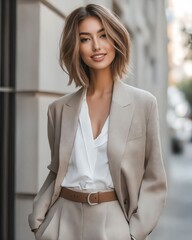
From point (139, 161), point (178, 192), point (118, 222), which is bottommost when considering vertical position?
point (178, 192)

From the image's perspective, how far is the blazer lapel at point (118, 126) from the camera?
3.01 metres

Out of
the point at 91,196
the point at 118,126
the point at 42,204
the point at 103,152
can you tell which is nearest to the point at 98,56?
the point at 118,126

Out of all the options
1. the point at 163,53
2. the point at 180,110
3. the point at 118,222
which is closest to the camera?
the point at 118,222

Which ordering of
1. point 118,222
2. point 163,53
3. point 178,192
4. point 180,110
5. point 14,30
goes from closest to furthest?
point 118,222 → point 14,30 → point 178,192 → point 163,53 → point 180,110

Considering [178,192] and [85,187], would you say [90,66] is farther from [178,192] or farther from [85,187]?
[178,192]

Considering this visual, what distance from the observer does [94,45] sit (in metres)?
3.12

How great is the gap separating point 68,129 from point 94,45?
44cm

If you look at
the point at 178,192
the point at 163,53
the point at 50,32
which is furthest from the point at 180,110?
the point at 50,32

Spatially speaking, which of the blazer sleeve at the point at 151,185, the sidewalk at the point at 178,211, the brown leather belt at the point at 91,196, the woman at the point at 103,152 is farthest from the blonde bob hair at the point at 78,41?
the sidewalk at the point at 178,211

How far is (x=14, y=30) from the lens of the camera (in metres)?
4.89

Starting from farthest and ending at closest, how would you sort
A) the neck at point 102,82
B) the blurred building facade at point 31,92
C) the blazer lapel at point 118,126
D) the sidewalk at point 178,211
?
→ the sidewalk at point 178,211 < the blurred building facade at point 31,92 < the neck at point 102,82 < the blazer lapel at point 118,126

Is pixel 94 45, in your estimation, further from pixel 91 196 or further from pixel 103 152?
pixel 91 196

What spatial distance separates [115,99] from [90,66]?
8.4 inches

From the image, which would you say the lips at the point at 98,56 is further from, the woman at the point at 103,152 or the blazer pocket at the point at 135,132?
the blazer pocket at the point at 135,132
